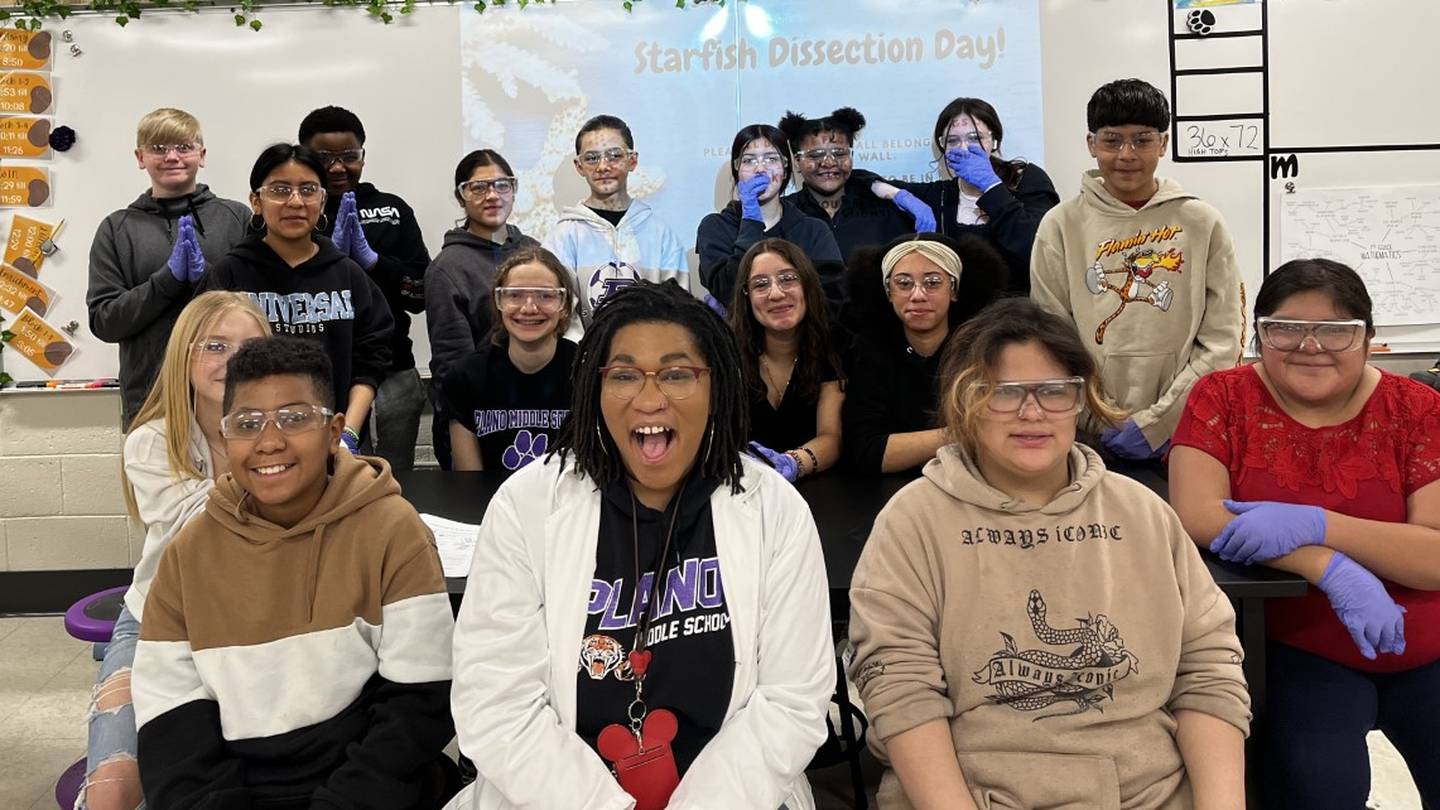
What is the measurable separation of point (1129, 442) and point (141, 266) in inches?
121

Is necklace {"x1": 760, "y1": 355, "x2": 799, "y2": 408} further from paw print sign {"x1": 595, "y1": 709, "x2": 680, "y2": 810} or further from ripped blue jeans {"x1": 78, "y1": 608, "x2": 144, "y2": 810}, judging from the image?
ripped blue jeans {"x1": 78, "y1": 608, "x2": 144, "y2": 810}

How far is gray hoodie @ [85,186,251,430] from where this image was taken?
347 cm

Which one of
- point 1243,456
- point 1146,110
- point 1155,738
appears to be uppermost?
point 1146,110

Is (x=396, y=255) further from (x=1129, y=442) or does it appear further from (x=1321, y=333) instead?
(x=1321, y=333)

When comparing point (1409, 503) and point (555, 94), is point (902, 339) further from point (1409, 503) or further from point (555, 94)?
point (555, 94)

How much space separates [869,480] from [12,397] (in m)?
3.40

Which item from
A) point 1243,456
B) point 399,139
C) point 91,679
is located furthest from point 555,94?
point 1243,456

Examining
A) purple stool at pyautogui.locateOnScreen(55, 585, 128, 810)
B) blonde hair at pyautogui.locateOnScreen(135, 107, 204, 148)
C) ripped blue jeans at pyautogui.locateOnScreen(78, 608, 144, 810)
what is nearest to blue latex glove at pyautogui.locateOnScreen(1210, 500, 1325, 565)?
ripped blue jeans at pyautogui.locateOnScreen(78, 608, 144, 810)

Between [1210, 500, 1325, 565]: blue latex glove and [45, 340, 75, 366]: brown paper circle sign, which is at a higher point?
[45, 340, 75, 366]: brown paper circle sign

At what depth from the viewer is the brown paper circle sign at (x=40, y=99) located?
157 inches

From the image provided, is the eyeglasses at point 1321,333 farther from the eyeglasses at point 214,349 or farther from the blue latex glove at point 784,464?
the eyeglasses at point 214,349

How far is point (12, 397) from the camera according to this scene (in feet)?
13.5

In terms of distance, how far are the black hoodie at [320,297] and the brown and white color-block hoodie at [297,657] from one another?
1407 mm

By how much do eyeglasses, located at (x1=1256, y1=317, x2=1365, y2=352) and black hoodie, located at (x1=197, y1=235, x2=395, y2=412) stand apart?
2382 millimetres
